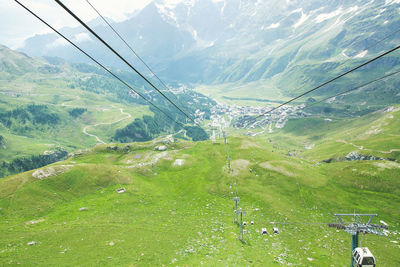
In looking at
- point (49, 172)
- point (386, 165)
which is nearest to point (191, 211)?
point (49, 172)

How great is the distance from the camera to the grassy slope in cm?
4053

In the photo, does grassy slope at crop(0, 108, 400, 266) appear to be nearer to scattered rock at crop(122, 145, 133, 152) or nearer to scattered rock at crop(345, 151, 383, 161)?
scattered rock at crop(122, 145, 133, 152)

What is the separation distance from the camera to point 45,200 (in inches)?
2484

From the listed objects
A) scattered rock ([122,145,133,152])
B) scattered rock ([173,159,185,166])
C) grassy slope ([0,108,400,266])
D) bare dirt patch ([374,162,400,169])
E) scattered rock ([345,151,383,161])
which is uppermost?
scattered rock ([122,145,133,152])

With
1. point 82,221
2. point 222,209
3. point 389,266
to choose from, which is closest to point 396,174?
point 389,266

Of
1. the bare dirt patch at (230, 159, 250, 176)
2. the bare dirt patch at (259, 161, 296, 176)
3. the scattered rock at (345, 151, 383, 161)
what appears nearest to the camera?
the bare dirt patch at (259, 161, 296, 176)

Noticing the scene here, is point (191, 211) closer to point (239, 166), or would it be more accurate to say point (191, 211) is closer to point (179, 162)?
point (239, 166)

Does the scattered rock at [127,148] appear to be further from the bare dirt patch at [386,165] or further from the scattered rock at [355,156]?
the scattered rock at [355,156]

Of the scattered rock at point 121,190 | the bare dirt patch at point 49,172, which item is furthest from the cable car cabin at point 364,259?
the bare dirt patch at point 49,172

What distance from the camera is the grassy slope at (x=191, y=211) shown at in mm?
40531

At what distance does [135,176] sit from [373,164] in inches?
3677

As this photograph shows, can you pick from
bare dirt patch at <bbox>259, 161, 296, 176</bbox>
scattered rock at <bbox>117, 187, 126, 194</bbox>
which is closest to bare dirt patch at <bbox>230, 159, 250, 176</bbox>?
bare dirt patch at <bbox>259, 161, 296, 176</bbox>

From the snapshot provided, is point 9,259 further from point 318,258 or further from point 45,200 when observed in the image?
point 318,258

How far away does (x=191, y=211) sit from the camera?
62844 millimetres
